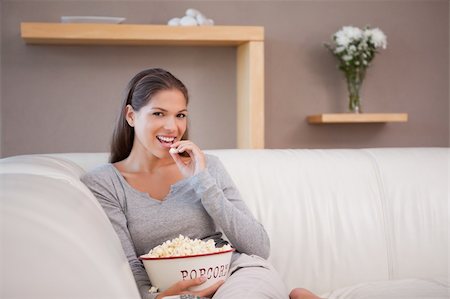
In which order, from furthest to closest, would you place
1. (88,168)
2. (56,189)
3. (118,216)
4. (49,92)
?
(49,92) < (88,168) < (118,216) < (56,189)

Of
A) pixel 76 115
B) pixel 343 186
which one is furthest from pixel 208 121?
pixel 343 186

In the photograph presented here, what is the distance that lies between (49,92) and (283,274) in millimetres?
2616

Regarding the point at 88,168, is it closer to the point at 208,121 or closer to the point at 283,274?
the point at 283,274

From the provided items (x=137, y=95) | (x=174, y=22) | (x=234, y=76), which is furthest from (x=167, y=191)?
(x=234, y=76)

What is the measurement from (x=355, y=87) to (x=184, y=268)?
10.4 feet

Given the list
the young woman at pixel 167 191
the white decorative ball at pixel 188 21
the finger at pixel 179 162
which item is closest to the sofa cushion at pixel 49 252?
the young woman at pixel 167 191

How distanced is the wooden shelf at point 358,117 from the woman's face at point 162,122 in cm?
248

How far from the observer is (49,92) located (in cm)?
459

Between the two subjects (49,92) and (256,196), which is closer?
(256,196)

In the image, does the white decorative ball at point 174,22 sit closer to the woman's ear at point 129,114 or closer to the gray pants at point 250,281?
the woman's ear at point 129,114

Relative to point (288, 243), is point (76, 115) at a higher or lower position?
higher

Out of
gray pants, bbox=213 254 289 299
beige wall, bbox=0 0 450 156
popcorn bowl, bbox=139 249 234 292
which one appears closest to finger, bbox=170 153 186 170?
gray pants, bbox=213 254 289 299

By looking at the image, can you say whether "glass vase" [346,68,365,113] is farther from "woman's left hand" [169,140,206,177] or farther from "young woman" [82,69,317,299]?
"woman's left hand" [169,140,206,177]

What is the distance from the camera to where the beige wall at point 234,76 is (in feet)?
15.0
